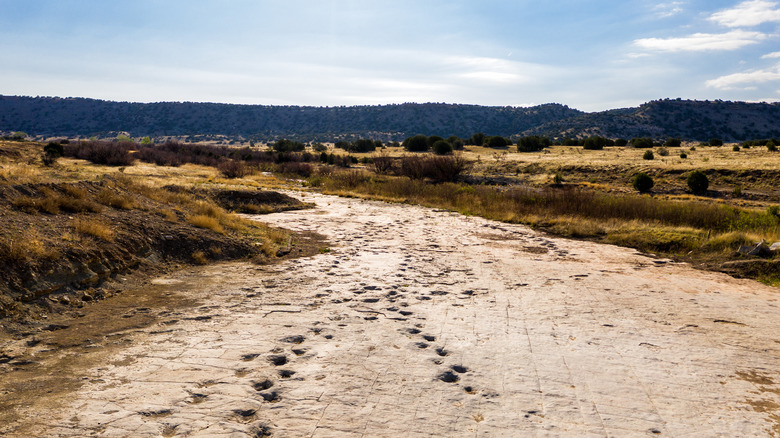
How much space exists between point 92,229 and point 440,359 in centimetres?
640

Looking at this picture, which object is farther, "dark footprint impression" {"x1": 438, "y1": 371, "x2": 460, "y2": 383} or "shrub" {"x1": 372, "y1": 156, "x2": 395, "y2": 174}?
"shrub" {"x1": 372, "y1": 156, "x2": 395, "y2": 174}

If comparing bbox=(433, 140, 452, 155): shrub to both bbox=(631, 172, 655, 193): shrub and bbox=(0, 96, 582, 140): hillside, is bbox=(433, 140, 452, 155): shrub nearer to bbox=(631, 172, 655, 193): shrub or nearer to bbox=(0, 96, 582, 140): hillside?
bbox=(631, 172, 655, 193): shrub

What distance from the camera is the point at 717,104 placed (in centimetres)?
9981

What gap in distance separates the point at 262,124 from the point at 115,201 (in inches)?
4877

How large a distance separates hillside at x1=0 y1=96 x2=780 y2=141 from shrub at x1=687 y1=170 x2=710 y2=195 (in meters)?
56.2

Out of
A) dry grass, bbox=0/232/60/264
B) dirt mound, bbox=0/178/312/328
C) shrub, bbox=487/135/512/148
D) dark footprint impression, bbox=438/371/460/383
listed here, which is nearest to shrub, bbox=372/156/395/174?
dirt mound, bbox=0/178/312/328

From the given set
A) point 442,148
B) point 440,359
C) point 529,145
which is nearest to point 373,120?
point 529,145

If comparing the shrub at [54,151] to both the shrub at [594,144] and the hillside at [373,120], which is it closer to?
→ the shrub at [594,144]

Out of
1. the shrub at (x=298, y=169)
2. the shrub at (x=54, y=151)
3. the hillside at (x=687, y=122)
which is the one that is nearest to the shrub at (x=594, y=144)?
the hillside at (x=687, y=122)

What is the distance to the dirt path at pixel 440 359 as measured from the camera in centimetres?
399

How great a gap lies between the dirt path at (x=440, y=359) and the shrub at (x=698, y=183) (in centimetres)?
2281

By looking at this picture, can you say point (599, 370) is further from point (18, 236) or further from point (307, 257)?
point (18, 236)

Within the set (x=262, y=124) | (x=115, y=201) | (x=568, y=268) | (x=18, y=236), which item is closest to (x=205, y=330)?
(x=18, y=236)

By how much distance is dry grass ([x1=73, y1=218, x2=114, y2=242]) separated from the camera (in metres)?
8.11
